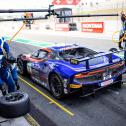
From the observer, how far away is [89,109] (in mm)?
5516

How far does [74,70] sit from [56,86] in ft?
2.52

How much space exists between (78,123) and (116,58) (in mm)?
2403

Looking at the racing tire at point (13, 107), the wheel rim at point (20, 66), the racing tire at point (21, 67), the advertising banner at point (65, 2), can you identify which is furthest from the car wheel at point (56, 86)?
the advertising banner at point (65, 2)

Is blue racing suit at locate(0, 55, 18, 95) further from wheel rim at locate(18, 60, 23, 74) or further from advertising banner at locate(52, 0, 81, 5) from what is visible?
advertising banner at locate(52, 0, 81, 5)

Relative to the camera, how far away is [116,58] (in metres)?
6.50

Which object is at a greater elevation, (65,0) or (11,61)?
(65,0)

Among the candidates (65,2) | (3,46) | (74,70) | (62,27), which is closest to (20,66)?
(3,46)

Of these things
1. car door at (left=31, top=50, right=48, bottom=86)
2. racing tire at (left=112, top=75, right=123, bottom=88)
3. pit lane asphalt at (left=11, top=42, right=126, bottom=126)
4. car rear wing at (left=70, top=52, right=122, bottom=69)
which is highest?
car rear wing at (left=70, top=52, right=122, bottom=69)

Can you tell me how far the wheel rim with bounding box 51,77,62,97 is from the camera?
5.93 m

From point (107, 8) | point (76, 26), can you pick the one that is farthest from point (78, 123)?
point (107, 8)

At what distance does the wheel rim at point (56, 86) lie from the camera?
5926 millimetres

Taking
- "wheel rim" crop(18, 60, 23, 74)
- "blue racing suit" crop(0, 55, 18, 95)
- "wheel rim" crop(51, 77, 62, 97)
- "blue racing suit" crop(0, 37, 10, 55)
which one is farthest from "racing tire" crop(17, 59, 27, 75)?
"wheel rim" crop(51, 77, 62, 97)

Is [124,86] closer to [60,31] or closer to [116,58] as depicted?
[116,58]

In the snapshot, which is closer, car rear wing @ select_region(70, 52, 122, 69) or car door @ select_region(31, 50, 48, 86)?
car rear wing @ select_region(70, 52, 122, 69)
